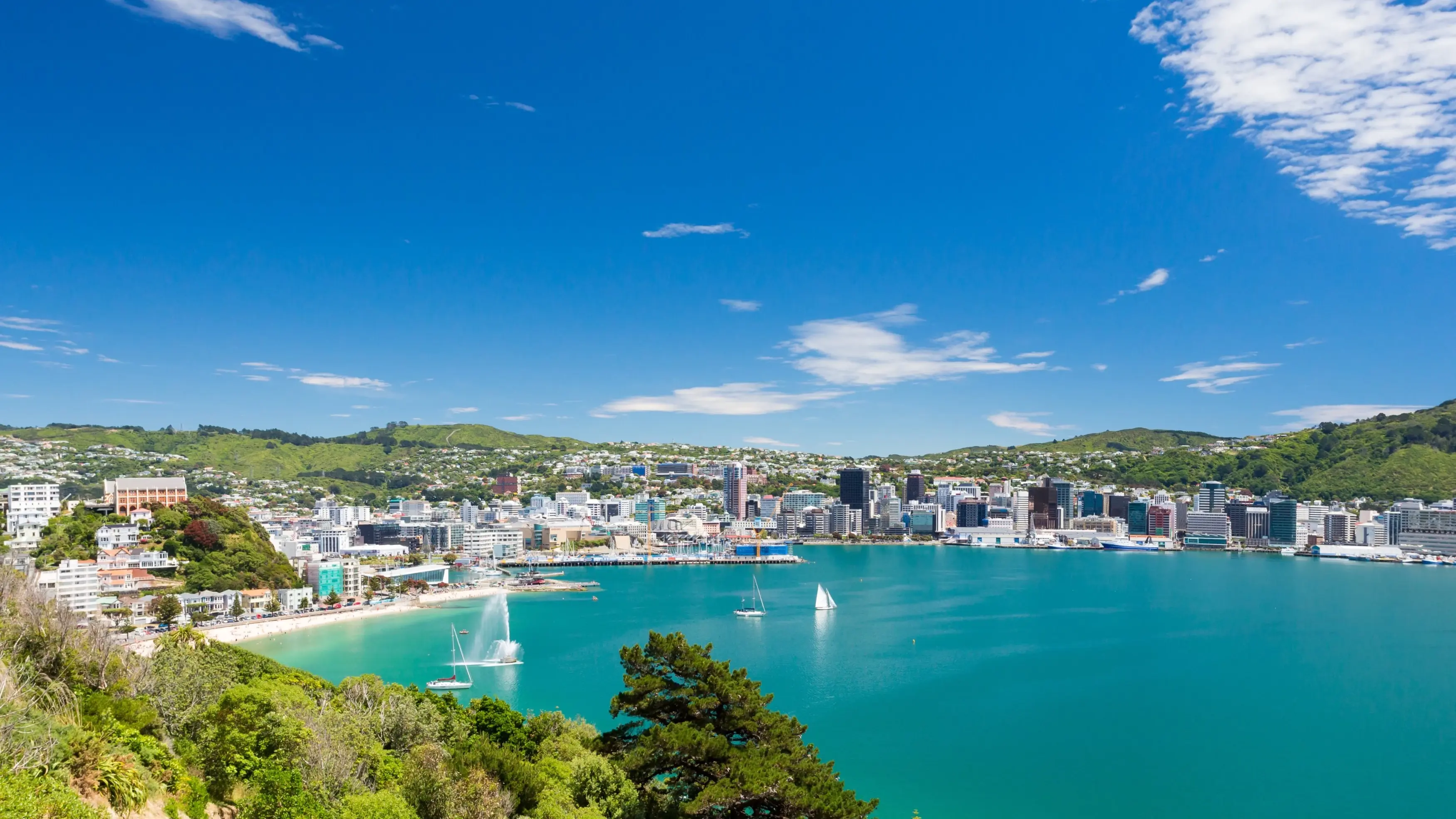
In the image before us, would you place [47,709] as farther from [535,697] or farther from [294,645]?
[294,645]

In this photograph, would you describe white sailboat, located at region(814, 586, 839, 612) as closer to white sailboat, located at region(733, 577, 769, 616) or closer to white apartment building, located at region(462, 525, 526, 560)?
white sailboat, located at region(733, 577, 769, 616)

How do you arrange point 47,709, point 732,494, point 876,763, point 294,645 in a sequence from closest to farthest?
1. point 47,709
2. point 876,763
3. point 294,645
4. point 732,494

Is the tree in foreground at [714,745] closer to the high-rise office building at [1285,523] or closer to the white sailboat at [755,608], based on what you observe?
the white sailboat at [755,608]

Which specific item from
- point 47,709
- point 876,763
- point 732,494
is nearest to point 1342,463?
point 732,494

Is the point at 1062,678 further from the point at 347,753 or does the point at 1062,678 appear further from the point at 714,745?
the point at 347,753

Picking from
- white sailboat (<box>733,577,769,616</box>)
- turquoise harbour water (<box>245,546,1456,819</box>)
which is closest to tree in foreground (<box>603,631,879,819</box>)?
turquoise harbour water (<box>245,546,1456,819</box>)

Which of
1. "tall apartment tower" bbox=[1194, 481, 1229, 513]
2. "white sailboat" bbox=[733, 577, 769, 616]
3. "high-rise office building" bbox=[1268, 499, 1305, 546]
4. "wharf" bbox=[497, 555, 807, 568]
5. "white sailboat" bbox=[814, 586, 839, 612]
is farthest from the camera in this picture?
"tall apartment tower" bbox=[1194, 481, 1229, 513]

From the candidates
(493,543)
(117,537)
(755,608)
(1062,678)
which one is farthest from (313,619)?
(493,543)
